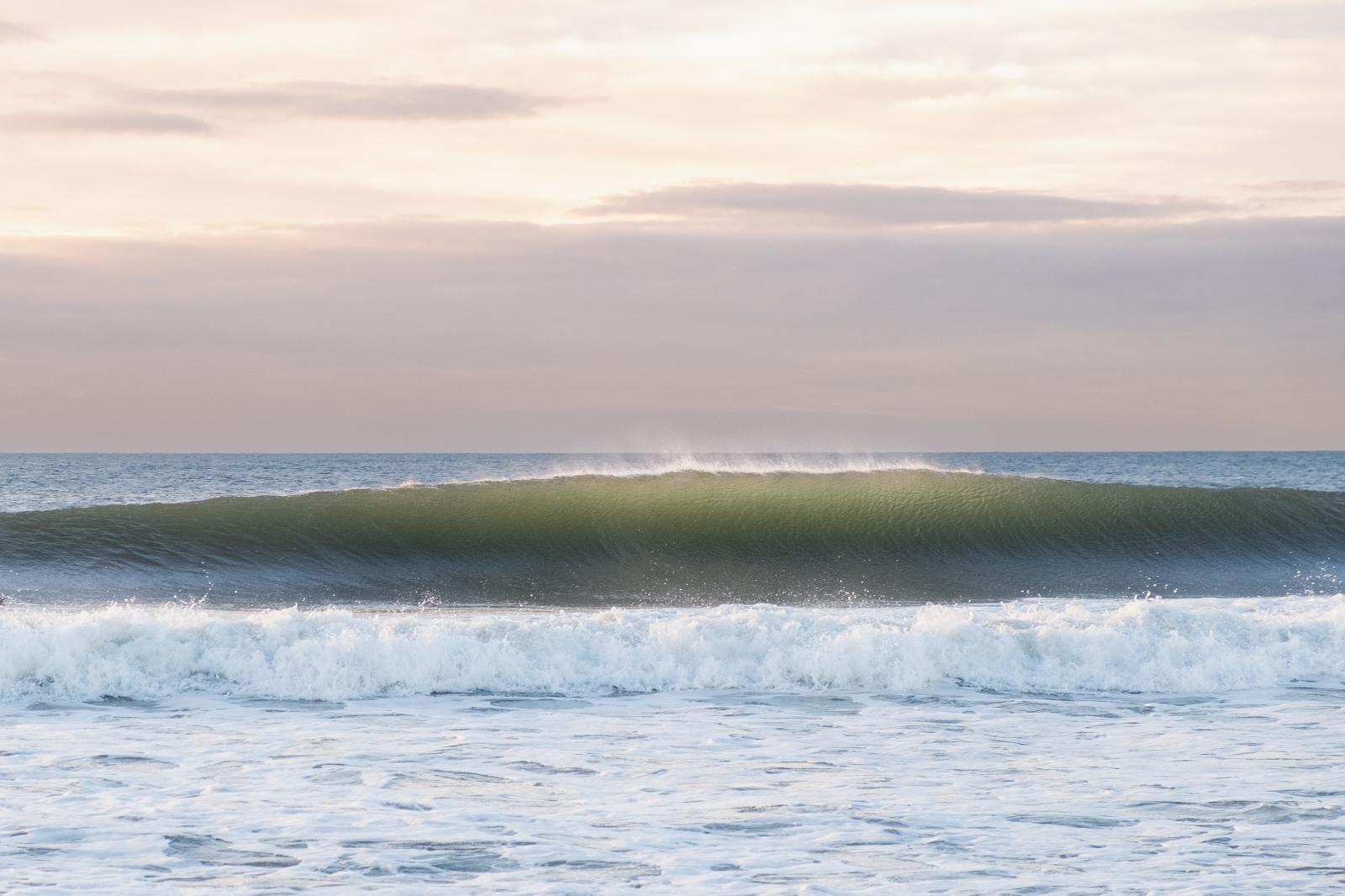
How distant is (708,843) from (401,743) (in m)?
2.60

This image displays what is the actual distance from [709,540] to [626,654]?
29.7ft

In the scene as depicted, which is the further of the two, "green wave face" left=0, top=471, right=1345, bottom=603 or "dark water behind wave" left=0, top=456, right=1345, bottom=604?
"green wave face" left=0, top=471, right=1345, bottom=603

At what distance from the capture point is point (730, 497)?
20.2m

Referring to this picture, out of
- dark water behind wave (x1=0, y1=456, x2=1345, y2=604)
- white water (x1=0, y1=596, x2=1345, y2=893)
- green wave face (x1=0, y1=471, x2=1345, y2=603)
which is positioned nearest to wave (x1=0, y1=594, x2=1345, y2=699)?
white water (x1=0, y1=596, x2=1345, y2=893)

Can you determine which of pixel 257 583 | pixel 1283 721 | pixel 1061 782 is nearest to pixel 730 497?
pixel 257 583

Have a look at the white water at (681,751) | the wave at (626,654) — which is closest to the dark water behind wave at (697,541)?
the wave at (626,654)

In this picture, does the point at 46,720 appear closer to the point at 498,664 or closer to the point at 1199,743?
the point at 498,664

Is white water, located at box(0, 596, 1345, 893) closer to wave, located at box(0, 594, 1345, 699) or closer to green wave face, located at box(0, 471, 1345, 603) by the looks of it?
wave, located at box(0, 594, 1345, 699)

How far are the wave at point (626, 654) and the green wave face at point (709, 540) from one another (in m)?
5.07


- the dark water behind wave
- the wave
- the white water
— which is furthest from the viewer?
the dark water behind wave

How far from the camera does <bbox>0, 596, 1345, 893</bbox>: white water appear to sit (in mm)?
4758

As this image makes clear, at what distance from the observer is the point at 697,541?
18188mm

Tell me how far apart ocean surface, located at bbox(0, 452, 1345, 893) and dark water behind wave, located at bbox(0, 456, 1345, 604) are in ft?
0.32

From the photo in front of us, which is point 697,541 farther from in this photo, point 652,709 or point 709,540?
point 652,709
